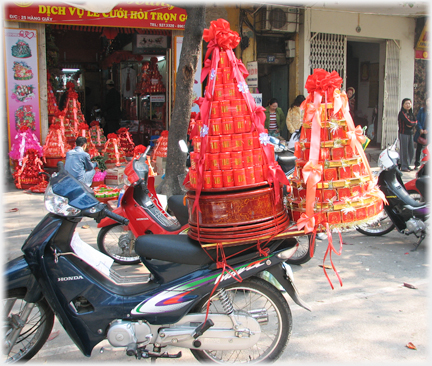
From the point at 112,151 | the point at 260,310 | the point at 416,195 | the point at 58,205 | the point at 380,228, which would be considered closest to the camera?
the point at 58,205

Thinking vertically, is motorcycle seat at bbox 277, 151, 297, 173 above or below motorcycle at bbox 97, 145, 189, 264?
above

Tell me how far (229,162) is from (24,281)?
1.44 meters

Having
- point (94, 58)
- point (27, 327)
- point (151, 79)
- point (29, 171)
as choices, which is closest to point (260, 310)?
point (27, 327)

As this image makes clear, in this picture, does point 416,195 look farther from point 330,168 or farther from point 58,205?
point 58,205

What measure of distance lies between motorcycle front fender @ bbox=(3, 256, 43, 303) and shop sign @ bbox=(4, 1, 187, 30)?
7.55 metres

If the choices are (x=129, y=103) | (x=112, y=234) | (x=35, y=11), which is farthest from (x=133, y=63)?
(x=112, y=234)

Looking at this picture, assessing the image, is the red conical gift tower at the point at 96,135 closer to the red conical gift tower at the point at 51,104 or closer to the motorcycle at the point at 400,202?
the red conical gift tower at the point at 51,104

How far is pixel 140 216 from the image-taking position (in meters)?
4.07

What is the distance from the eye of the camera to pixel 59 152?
27.7 feet

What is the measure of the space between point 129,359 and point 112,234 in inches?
75.8

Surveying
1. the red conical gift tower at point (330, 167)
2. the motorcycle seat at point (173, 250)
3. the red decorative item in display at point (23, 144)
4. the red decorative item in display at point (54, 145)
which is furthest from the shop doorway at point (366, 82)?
the motorcycle seat at point (173, 250)

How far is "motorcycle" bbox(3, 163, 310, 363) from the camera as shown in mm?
2449

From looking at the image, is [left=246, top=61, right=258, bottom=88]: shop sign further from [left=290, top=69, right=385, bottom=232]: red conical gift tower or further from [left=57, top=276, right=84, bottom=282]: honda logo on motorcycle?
[left=57, top=276, right=84, bottom=282]: honda logo on motorcycle

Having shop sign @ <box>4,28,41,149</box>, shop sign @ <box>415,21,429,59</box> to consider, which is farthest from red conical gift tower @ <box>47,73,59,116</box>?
shop sign @ <box>415,21,429,59</box>
